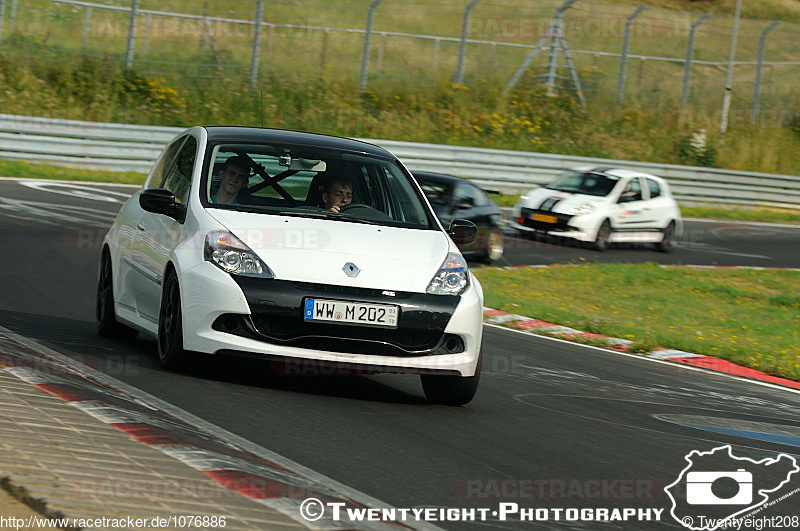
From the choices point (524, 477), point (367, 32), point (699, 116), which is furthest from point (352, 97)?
point (524, 477)

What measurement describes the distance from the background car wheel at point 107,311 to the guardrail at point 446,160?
16.7 m

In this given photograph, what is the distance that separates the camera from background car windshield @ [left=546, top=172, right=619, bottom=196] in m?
24.5

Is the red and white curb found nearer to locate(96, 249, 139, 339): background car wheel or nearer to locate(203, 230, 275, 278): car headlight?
locate(96, 249, 139, 339): background car wheel

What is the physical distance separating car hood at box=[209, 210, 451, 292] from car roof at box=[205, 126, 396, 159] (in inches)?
37.0

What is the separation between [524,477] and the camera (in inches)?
229

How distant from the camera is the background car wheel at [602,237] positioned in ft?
78.4

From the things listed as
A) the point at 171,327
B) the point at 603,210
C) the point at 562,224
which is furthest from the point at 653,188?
the point at 171,327

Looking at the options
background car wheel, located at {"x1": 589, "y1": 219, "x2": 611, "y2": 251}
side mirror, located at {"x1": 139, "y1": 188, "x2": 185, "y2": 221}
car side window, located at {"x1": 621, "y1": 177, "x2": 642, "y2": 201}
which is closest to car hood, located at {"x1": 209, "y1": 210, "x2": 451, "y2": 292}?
side mirror, located at {"x1": 139, "y1": 188, "x2": 185, "y2": 221}

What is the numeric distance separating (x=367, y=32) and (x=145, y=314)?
24.9m

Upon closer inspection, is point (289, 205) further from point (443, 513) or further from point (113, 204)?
point (113, 204)

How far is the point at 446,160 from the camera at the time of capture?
29.8m

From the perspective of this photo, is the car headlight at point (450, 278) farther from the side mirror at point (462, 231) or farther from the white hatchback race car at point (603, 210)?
the white hatchback race car at point (603, 210)

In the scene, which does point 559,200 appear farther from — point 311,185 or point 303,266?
point 303,266

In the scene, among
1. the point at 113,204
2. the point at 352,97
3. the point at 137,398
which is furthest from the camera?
the point at 352,97
